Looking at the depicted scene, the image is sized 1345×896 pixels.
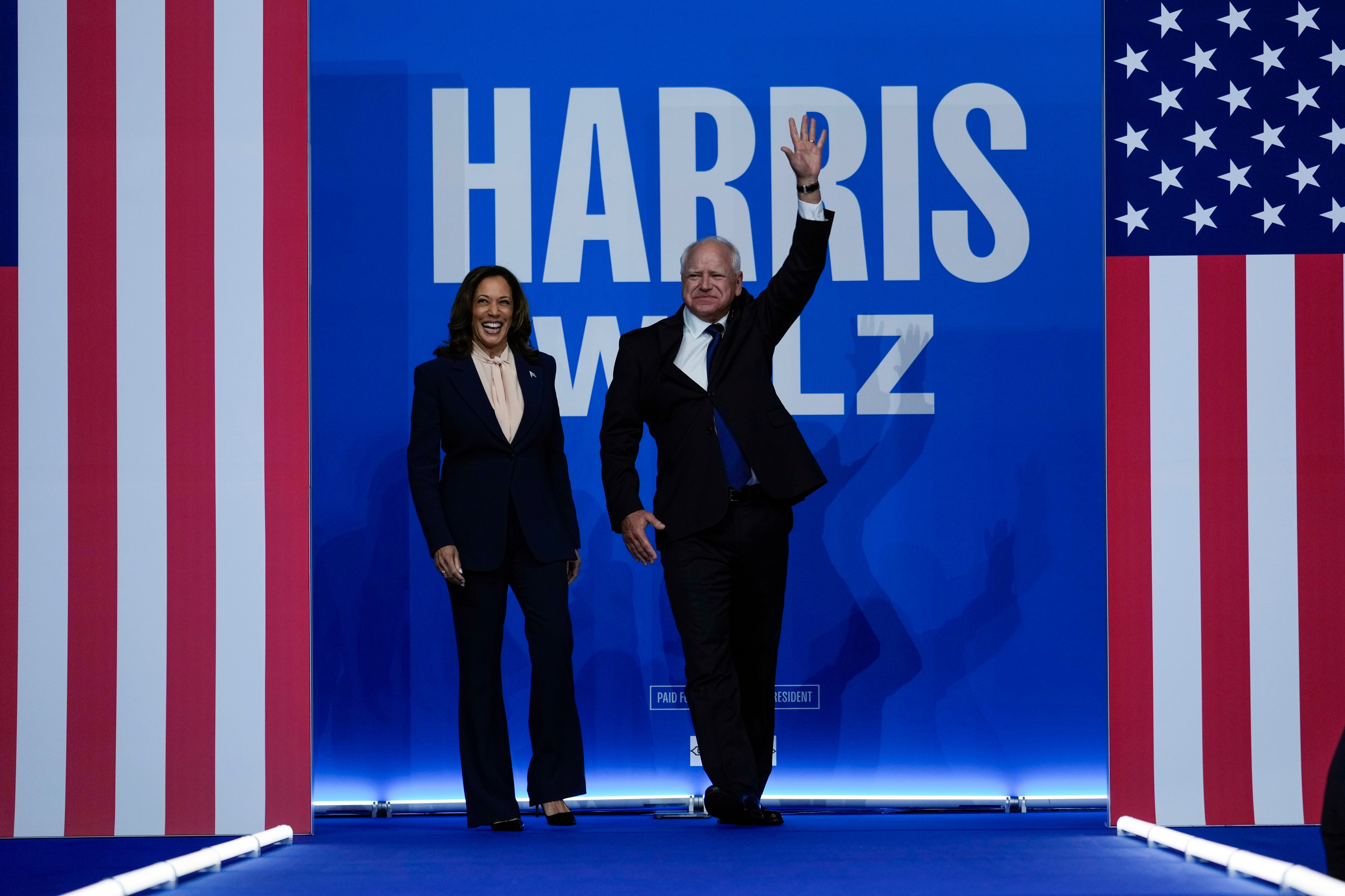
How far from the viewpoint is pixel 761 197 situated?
4.19 metres

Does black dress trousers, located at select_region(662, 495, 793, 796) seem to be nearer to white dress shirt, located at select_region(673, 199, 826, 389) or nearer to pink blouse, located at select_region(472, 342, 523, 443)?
white dress shirt, located at select_region(673, 199, 826, 389)

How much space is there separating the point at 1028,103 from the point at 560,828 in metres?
2.72

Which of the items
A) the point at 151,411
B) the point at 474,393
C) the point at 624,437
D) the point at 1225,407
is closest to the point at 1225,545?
the point at 1225,407

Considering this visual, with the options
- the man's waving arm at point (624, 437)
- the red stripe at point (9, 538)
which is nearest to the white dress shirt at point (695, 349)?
the man's waving arm at point (624, 437)

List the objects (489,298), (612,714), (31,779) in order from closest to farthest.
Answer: (31,779) → (489,298) → (612,714)

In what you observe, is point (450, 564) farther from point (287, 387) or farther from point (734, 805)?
point (734, 805)

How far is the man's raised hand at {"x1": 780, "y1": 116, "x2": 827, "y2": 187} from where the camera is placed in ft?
11.1

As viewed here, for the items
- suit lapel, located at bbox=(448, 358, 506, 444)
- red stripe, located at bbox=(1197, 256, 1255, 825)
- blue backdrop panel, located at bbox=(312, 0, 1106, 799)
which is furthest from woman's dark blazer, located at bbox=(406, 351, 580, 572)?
red stripe, located at bbox=(1197, 256, 1255, 825)

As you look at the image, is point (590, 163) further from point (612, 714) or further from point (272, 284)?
point (612, 714)

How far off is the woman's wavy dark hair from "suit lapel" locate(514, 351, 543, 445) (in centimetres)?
3

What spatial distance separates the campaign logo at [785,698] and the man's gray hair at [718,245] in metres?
1.39

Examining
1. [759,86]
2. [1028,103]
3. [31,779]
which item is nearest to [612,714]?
[31,779]

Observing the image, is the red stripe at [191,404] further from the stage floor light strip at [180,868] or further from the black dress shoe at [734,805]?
the black dress shoe at [734,805]

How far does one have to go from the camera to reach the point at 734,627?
11.6ft
